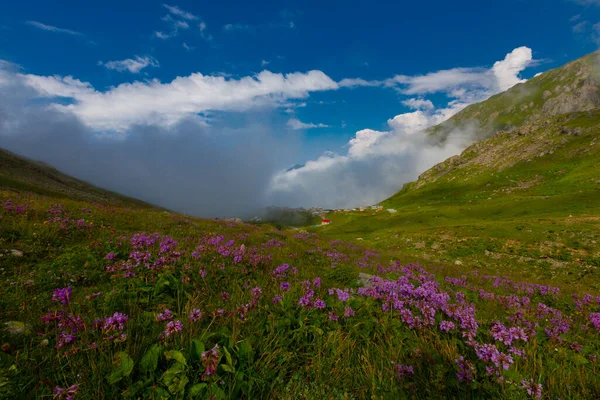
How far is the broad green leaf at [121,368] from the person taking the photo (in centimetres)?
227

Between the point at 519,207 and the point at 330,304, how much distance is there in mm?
64144

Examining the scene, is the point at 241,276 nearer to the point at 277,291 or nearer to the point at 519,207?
the point at 277,291

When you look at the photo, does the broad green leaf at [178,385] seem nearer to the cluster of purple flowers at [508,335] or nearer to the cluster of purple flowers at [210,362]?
the cluster of purple flowers at [210,362]

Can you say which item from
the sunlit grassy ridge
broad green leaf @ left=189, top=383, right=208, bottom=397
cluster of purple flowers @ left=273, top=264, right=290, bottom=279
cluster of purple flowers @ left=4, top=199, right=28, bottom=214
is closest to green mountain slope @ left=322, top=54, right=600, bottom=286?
the sunlit grassy ridge

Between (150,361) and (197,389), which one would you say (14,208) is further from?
(197,389)

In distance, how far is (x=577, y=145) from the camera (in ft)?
329

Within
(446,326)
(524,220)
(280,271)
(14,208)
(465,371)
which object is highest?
(524,220)

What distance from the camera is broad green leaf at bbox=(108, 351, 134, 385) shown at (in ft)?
7.45

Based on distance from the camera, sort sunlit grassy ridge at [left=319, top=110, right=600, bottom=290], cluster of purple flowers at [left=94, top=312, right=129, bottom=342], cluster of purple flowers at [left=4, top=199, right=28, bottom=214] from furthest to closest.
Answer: sunlit grassy ridge at [left=319, top=110, right=600, bottom=290]
cluster of purple flowers at [left=4, top=199, right=28, bottom=214]
cluster of purple flowers at [left=94, top=312, right=129, bottom=342]

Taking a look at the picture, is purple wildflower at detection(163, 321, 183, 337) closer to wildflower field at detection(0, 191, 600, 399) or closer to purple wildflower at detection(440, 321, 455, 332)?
wildflower field at detection(0, 191, 600, 399)

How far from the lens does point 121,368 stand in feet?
7.69

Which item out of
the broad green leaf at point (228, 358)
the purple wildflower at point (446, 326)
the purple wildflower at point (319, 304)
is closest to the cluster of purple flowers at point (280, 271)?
the purple wildflower at point (319, 304)

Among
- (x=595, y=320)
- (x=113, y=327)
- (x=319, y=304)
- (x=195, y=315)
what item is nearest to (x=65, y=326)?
(x=113, y=327)

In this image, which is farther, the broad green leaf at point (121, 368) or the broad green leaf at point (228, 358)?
the broad green leaf at point (228, 358)
